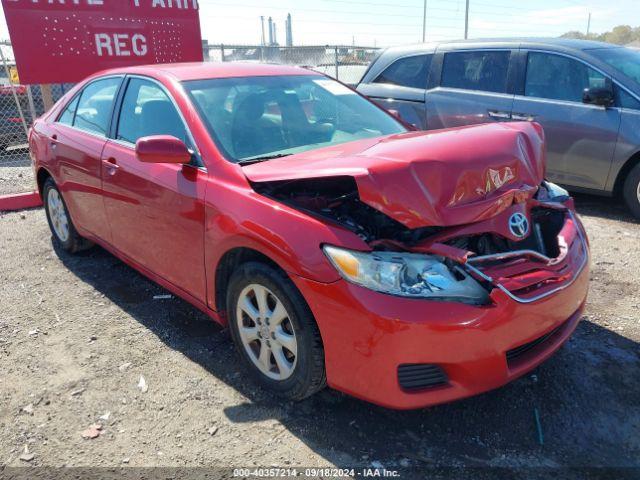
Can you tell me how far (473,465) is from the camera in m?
2.24

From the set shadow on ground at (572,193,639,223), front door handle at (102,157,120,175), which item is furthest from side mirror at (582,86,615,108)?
front door handle at (102,157,120,175)

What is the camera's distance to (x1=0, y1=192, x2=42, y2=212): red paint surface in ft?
20.9

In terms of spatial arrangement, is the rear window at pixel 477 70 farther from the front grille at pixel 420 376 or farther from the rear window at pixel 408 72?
the front grille at pixel 420 376

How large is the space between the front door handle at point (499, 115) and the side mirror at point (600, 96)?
81 cm

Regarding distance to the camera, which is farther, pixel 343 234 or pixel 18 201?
pixel 18 201

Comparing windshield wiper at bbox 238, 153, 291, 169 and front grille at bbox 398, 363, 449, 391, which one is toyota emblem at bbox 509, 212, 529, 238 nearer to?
front grille at bbox 398, 363, 449, 391

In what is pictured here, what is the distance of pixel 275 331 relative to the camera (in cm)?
256

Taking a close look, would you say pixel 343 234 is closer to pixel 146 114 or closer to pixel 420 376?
pixel 420 376

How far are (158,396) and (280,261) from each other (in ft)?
3.57

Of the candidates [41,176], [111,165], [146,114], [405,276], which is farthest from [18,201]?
[405,276]

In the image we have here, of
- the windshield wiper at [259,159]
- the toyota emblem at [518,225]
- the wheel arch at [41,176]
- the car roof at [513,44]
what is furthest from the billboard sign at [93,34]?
the toyota emblem at [518,225]

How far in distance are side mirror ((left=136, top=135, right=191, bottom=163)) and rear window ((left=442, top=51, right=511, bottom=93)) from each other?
4403 mm

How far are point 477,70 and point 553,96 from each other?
0.95 meters

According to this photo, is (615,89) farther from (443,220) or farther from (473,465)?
(473,465)
